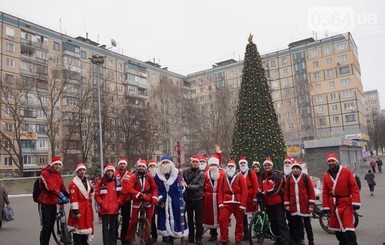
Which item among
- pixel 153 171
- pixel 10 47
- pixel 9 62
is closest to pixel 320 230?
pixel 153 171

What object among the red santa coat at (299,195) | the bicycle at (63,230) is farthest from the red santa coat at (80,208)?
the red santa coat at (299,195)

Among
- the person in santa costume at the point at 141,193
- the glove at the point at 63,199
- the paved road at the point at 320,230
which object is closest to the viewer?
the glove at the point at 63,199

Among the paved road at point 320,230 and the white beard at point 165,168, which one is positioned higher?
the white beard at point 165,168

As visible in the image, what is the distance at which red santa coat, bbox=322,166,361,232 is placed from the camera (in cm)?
664

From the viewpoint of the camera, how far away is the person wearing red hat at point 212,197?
905cm

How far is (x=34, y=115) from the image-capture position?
51.6 meters

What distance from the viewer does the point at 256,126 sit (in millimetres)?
16734

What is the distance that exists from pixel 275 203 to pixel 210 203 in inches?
73.8

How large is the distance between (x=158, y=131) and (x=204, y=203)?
36292mm

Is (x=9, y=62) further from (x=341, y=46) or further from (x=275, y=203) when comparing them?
(x=341, y=46)

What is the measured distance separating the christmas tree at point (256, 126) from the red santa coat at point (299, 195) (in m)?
8.36

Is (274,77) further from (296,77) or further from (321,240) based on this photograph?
(321,240)

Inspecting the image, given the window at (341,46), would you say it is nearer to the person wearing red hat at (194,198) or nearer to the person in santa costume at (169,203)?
the person wearing red hat at (194,198)

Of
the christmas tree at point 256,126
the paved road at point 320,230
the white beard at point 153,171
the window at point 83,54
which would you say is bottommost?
the paved road at point 320,230
